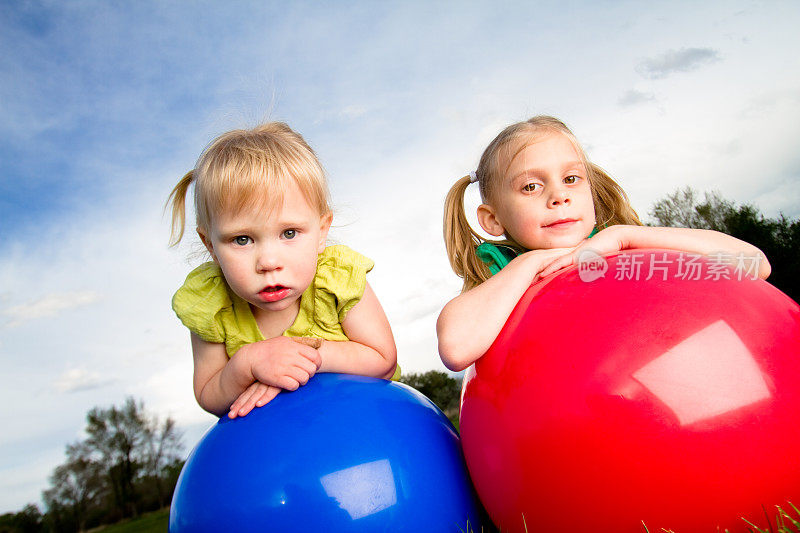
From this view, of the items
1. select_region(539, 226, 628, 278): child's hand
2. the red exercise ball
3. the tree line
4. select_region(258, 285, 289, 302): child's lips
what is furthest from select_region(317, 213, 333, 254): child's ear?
the tree line

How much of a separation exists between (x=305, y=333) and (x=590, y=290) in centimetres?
165

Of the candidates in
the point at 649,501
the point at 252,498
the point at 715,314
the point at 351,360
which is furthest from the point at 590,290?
the point at 252,498

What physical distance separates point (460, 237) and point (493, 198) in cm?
48

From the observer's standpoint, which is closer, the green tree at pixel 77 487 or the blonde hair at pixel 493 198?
the blonde hair at pixel 493 198

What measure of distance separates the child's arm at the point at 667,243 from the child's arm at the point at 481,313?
0.10 metres

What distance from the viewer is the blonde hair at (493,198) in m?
3.50

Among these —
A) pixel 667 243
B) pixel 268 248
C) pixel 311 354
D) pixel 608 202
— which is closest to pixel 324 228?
pixel 268 248

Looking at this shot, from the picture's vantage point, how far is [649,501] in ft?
6.88

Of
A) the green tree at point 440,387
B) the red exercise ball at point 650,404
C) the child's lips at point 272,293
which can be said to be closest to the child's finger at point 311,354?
the child's lips at point 272,293

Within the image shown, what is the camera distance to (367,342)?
337 centimetres

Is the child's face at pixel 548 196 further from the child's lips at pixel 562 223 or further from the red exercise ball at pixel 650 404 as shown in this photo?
the red exercise ball at pixel 650 404

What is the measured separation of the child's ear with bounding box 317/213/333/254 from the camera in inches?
131

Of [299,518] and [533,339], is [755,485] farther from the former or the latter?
[299,518]

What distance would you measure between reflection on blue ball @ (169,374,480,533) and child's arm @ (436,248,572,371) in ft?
1.35
